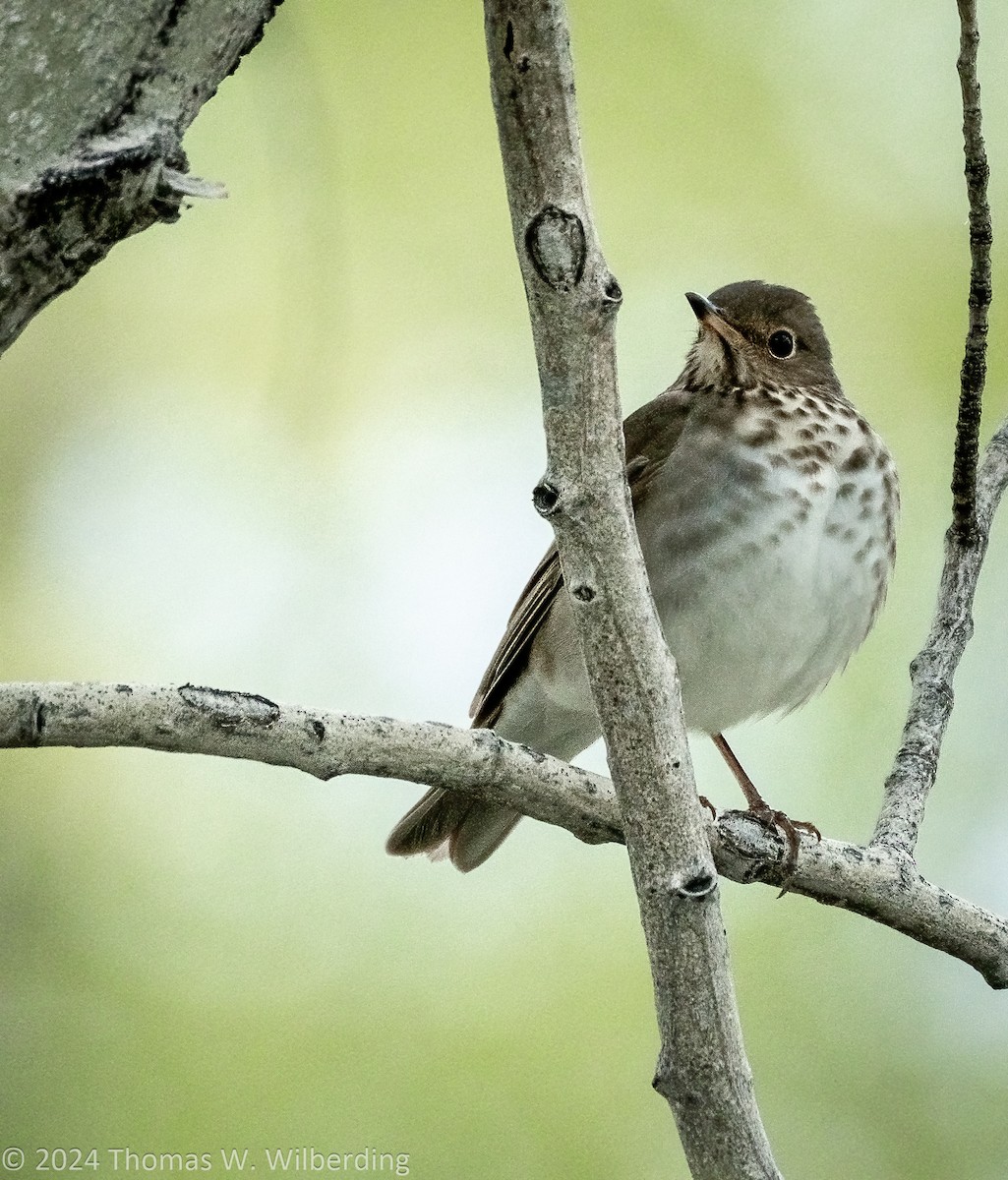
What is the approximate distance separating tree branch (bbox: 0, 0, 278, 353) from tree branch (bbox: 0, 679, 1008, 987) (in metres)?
0.80

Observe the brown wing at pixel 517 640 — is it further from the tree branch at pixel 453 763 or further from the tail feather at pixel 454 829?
the tree branch at pixel 453 763

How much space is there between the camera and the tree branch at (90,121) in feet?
5.34

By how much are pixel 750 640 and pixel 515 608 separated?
80 centimetres

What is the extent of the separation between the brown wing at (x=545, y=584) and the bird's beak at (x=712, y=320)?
253 mm

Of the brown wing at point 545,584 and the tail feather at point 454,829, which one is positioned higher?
the brown wing at point 545,584

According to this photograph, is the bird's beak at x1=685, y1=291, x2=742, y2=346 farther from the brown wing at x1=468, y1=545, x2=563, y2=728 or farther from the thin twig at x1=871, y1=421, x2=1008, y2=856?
the thin twig at x1=871, y1=421, x2=1008, y2=856

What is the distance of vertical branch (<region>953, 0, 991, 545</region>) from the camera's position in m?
2.86

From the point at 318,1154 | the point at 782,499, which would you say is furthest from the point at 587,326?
the point at 318,1154

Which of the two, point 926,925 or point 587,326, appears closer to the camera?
point 587,326

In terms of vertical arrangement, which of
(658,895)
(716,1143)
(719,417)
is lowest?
(716,1143)

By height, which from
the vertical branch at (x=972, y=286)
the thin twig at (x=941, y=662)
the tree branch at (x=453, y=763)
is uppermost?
the vertical branch at (x=972, y=286)

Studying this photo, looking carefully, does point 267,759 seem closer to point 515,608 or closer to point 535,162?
point 535,162

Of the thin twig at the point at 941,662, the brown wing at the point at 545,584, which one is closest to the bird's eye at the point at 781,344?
the brown wing at the point at 545,584

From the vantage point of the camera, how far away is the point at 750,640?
4.70 meters
